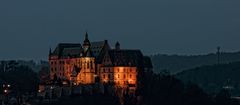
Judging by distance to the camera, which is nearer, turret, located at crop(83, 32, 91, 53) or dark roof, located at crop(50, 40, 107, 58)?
turret, located at crop(83, 32, 91, 53)

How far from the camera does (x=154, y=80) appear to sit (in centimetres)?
17062

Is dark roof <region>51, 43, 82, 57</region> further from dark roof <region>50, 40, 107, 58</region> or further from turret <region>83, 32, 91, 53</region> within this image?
turret <region>83, 32, 91, 53</region>

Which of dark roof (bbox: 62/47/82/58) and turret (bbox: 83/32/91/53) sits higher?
turret (bbox: 83/32/91/53)

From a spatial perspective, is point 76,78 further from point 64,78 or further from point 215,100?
point 215,100

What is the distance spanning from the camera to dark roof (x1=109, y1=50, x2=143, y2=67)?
17100cm

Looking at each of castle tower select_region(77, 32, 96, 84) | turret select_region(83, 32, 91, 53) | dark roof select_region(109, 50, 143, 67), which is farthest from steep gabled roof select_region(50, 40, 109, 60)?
dark roof select_region(109, 50, 143, 67)

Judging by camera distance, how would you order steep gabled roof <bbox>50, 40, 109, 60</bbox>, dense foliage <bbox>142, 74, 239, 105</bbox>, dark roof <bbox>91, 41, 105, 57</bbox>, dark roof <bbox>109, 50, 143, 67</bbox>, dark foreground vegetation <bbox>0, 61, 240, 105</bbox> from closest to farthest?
dark foreground vegetation <bbox>0, 61, 240, 105</bbox>, dense foliage <bbox>142, 74, 239, 105</bbox>, dark roof <bbox>109, 50, 143, 67</bbox>, steep gabled roof <bbox>50, 40, 109, 60</bbox>, dark roof <bbox>91, 41, 105, 57</bbox>

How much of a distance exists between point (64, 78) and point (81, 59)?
6668mm

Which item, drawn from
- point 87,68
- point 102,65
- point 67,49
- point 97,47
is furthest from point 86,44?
point 102,65

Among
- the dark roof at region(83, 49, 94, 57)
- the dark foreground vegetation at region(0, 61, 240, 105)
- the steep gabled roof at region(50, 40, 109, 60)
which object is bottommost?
the dark foreground vegetation at region(0, 61, 240, 105)

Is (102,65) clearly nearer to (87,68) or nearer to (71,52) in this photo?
(87,68)

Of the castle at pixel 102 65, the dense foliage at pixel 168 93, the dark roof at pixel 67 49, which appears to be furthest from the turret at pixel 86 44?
the dense foliage at pixel 168 93

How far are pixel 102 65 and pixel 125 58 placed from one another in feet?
16.2

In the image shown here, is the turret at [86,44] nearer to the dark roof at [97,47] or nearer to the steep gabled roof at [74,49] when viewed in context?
the steep gabled roof at [74,49]
